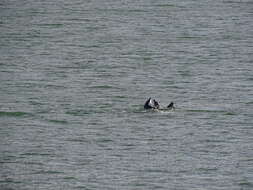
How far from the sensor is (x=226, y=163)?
123ft

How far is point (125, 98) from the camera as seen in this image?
48.8 metres

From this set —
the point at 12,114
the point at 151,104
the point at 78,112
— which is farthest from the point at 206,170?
the point at 12,114

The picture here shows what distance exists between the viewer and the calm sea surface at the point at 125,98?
36562 mm

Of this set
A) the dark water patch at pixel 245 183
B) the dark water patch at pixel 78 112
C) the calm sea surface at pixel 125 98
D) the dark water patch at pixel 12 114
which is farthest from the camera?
the dark water patch at pixel 78 112

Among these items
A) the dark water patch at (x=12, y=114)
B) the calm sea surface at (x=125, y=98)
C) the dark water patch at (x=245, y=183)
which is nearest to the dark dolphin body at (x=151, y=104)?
the calm sea surface at (x=125, y=98)

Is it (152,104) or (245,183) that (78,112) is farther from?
(245,183)

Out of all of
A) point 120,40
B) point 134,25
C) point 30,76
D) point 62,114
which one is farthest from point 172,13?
point 62,114

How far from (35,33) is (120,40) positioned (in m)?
6.59

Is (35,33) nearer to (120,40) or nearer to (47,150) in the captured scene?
(120,40)

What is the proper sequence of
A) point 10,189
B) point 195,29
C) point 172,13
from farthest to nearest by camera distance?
point 172,13
point 195,29
point 10,189

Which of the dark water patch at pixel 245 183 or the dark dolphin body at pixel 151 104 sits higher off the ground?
the dark dolphin body at pixel 151 104

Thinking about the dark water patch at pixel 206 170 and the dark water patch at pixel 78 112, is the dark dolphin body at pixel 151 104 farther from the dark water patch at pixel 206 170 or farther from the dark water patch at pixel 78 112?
the dark water patch at pixel 206 170

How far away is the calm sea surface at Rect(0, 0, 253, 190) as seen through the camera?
120 ft

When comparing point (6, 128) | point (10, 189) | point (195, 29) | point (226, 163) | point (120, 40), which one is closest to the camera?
point (10, 189)
